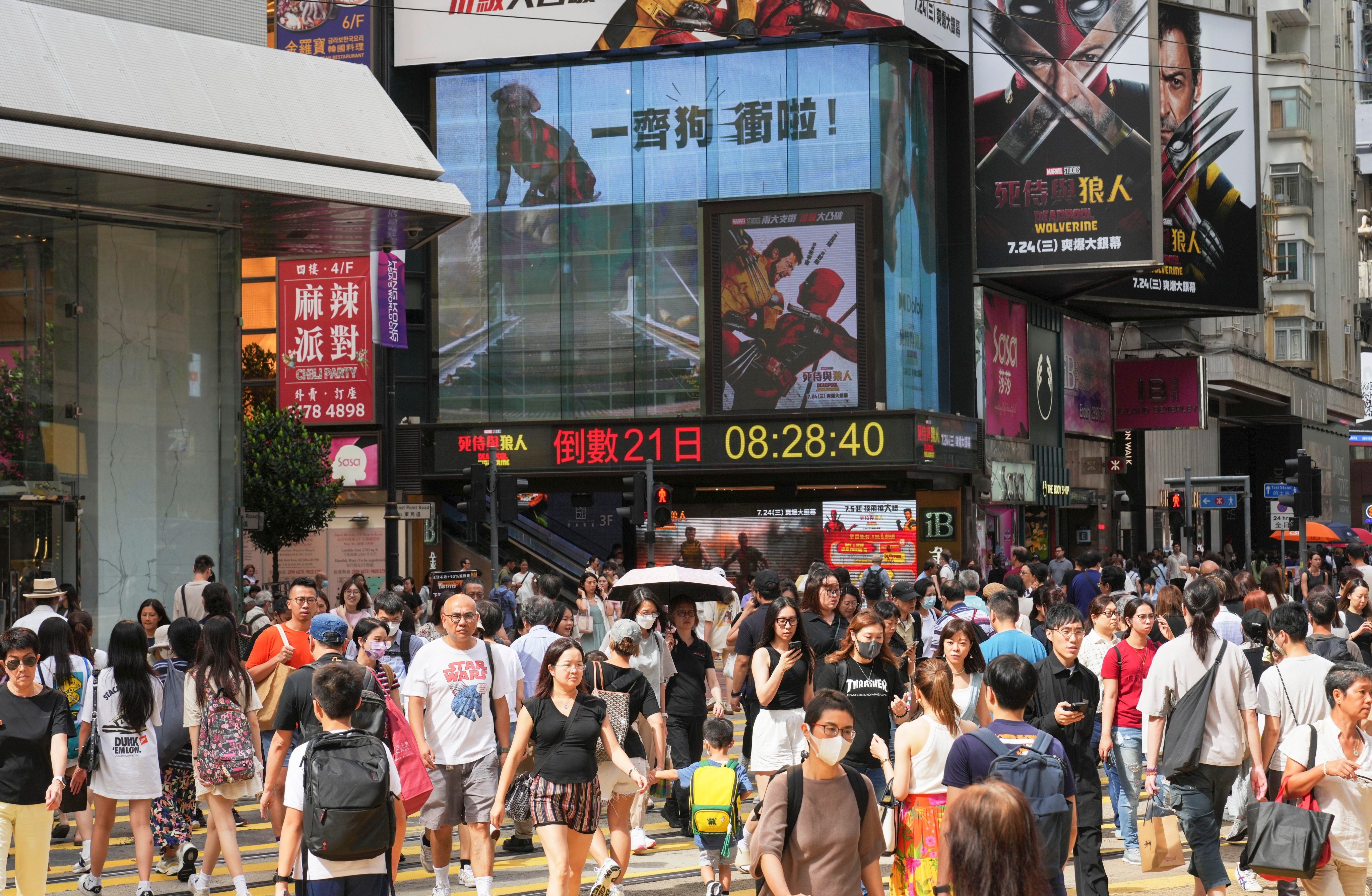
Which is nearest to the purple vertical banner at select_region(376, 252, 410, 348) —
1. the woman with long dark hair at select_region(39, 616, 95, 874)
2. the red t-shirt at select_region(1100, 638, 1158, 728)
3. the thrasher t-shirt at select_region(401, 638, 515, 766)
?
the woman with long dark hair at select_region(39, 616, 95, 874)

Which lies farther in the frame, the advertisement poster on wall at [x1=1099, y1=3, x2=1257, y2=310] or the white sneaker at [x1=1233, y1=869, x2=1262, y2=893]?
the advertisement poster on wall at [x1=1099, y1=3, x2=1257, y2=310]

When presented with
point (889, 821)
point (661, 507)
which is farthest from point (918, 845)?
point (661, 507)

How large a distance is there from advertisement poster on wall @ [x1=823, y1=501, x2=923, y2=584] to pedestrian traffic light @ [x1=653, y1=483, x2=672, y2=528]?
6.04m

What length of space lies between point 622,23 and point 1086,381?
18.0 metres

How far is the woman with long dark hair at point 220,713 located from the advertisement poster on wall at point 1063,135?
31304 millimetres

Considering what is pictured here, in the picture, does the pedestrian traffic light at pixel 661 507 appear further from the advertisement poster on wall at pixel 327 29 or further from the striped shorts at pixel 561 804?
the striped shorts at pixel 561 804

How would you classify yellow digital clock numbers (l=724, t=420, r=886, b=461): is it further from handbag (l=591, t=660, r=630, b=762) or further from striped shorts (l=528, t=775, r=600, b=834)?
striped shorts (l=528, t=775, r=600, b=834)

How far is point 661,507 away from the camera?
1098 inches

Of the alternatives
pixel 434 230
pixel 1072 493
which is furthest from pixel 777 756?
pixel 1072 493

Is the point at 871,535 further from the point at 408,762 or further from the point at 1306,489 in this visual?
the point at 408,762

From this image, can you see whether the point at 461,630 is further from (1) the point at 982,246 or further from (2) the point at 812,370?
(1) the point at 982,246

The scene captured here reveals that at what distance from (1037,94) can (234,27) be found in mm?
26295

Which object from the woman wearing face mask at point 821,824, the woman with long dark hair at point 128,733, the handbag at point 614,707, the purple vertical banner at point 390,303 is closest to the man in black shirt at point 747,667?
the handbag at point 614,707

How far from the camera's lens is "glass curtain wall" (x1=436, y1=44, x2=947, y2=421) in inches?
1455
